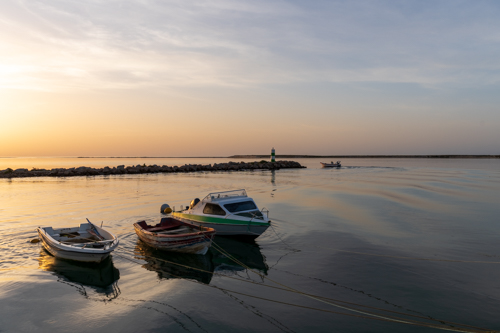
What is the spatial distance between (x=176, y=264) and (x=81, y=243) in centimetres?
546

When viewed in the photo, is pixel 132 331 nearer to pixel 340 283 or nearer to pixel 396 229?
pixel 340 283

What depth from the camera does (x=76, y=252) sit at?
567 inches

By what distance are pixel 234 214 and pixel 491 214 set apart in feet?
76.1

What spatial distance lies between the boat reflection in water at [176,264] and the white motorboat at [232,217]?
2737 mm

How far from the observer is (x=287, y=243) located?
60.7ft

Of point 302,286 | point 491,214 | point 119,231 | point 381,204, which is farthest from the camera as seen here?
point 381,204

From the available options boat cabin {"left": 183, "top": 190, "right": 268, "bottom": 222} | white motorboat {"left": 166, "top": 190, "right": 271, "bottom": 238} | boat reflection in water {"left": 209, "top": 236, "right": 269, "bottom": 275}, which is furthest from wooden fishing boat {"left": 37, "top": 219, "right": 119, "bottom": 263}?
boat cabin {"left": 183, "top": 190, "right": 268, "bottom": 222}

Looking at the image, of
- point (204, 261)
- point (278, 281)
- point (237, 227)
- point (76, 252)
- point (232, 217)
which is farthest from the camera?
point (232, 217)

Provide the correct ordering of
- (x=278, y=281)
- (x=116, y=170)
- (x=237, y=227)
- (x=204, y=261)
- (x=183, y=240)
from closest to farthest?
1. (x=278, y=281)
2. (x=204, y=261)
3. (x=183, y=240)
4. (x=237, y=227)
5. (x=116, y=170)

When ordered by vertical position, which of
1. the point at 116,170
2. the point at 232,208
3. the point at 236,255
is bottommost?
the point at 236,255

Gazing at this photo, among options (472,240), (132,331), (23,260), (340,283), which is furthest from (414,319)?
(23,260)

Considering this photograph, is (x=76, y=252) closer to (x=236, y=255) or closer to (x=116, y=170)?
(x=236, y=255)

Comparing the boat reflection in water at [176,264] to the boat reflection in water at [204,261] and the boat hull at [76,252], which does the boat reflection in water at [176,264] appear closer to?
the boat reflection in water at [204,261]

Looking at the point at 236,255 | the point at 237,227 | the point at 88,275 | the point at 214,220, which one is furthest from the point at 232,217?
the point at 88,275
